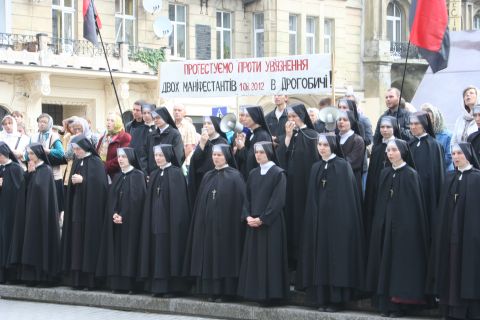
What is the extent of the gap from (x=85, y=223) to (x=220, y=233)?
238 centimetres

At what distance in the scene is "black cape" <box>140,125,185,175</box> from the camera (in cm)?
1470

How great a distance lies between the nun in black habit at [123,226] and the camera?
1433 centimetres

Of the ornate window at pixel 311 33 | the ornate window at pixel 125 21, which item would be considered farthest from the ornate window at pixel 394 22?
the ornate window at pixel 125 21

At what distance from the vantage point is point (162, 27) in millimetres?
36125

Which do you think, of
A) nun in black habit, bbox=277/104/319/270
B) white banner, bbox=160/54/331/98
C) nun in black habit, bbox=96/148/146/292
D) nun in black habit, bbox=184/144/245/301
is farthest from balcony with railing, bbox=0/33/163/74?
nun in black habit, bbox=184/144/245/301

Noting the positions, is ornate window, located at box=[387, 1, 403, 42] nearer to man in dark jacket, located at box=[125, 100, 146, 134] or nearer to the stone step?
man in dark jacket, located at box=[125, 100, 146, 134]

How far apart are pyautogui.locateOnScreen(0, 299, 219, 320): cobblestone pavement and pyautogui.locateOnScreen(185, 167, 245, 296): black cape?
54 centimetres

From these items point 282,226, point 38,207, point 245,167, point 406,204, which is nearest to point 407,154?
point 406,204

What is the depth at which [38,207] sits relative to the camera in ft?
50.6

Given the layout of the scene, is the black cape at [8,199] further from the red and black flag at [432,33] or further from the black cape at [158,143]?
the red and black flag at [432,33]

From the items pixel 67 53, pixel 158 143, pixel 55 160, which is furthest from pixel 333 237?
pixel 67 53

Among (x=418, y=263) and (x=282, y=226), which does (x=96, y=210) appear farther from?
(x=418, y=263)

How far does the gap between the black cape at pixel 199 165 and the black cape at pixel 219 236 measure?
70cm

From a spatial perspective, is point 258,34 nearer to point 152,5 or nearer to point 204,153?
point 152,5
